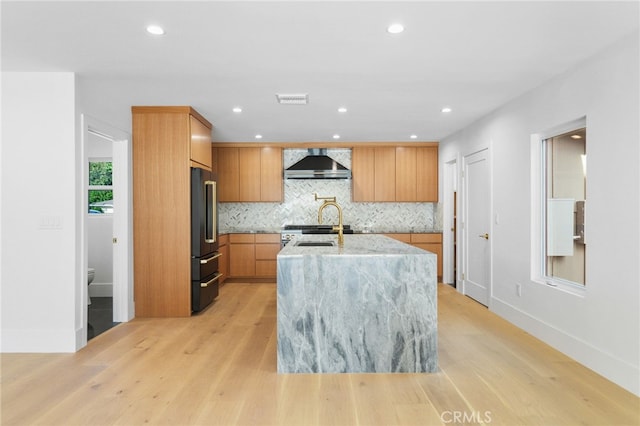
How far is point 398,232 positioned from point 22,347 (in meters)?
4.94

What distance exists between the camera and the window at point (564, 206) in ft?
10.5

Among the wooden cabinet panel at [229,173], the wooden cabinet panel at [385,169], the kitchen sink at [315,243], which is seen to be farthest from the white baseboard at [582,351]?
the wooden cabinet panel at [229,173]

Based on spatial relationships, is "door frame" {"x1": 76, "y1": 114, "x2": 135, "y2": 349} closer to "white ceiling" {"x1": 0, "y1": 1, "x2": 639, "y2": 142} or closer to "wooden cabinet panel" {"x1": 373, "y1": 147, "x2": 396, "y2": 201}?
"white ceiling" {"x1": 0, "y1": 1, "x2": 639, "y2": 142}

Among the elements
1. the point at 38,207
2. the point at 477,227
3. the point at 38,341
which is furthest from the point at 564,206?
the point at 38,341

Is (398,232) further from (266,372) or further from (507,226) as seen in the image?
(266,372)

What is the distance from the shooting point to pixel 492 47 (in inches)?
106

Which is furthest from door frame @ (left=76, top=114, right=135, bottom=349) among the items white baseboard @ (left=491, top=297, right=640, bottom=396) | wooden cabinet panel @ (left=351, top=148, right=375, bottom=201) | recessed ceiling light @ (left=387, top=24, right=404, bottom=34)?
white baseboard @ (left=491, top=297, right=640, bottom=396)

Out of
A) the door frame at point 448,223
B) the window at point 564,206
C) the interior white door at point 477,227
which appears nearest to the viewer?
the window at point 564,206

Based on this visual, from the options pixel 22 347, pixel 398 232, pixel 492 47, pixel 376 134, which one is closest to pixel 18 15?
pixel 22 347

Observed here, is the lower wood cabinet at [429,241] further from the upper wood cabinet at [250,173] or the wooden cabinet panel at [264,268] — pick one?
Answer: the upper wood cabinet at [250,173]

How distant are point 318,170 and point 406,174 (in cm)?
157

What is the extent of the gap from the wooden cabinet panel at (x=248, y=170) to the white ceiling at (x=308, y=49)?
2.22 m

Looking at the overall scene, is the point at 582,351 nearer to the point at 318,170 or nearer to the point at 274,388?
the point at 274,388

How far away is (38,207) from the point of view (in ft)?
10.8
